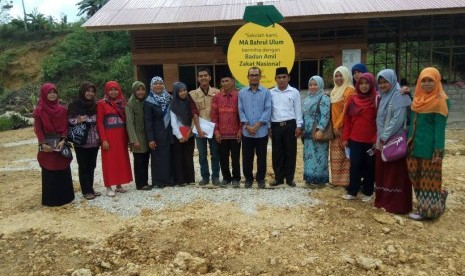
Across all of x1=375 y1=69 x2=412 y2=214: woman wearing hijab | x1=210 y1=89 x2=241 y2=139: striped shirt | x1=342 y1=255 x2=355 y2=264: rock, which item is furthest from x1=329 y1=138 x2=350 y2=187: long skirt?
x1=342 y1=255 x2=355 y2=264: rock

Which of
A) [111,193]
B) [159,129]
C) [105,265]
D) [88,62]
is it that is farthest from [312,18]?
[88,62]

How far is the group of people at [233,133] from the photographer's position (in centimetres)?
420

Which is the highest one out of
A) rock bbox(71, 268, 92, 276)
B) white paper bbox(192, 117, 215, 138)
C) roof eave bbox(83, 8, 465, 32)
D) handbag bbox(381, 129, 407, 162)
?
roof eave bbox(83, 8, 465, 32)

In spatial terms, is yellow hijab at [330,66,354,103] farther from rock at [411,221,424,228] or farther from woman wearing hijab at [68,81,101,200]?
woman wearing hijab at [68,81,101,200]

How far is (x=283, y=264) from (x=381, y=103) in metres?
1.92

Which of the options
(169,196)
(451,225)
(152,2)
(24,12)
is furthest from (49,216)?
(24,12)

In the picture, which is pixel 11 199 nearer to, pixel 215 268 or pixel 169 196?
pixel 169 196

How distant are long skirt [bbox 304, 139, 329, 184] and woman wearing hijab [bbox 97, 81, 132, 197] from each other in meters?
2.27

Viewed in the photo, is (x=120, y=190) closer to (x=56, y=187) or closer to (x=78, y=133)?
(x=56, y=187)

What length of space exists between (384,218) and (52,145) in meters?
3.70

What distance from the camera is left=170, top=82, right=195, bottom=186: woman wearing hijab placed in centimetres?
→ 496

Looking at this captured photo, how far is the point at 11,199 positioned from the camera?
5.41 meters

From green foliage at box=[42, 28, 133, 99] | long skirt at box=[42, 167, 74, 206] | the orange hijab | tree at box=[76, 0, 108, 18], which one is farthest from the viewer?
tree at box=[76, 0, 108, 18]

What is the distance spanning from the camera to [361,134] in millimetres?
4242
